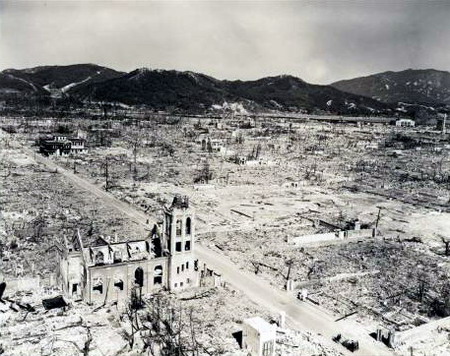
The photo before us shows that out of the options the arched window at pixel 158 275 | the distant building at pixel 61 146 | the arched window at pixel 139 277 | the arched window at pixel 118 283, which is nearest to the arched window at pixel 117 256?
the arched window at pixel 118 283

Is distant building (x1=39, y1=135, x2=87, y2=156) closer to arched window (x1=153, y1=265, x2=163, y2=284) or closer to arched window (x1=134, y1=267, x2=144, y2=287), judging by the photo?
arched window (x1=134, y1=267, x2=144, y2=287)

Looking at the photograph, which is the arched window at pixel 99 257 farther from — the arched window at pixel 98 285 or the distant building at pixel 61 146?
the distant building at pixel 61 146

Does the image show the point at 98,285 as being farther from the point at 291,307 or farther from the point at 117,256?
the point at 291,307


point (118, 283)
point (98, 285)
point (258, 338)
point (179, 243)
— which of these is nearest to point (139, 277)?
point (118, 283)

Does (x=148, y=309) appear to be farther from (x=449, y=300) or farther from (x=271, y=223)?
(x=271, y=223)

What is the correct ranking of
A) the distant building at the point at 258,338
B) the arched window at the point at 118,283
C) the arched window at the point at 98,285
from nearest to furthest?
the distant building at the point at 258,338 → the arched window at the point at 98,285 → the arched window at the point at 118,283

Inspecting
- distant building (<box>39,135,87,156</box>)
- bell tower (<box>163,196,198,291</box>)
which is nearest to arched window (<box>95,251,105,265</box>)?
bell tower (<box>163,196,198,291</box>)

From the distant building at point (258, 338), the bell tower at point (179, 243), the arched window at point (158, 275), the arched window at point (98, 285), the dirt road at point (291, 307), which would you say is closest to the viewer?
the distant building at point (258, 338)
